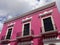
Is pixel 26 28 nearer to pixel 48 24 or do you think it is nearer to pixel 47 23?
pixel 47 23

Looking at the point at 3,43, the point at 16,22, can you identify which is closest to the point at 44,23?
the point at 16,22

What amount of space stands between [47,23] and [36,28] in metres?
1.54

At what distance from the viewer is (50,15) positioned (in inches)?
495

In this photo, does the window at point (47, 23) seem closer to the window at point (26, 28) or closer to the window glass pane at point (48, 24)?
the window glass pane at point (48, 24)

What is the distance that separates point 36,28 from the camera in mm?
12766

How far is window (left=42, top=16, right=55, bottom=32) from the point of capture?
467 inches

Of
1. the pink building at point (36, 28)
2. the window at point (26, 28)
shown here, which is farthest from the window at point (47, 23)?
the window at point (26, 28)

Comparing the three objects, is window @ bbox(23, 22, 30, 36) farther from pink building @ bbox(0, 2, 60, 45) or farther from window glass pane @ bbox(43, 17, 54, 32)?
window glass pane @ bbox(43, 17, 54, 32)

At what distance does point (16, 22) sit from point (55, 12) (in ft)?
21.6

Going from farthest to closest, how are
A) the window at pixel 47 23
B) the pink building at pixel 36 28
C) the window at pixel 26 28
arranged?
the window at pixel 26 28 → the window at pixel 47 23 → the pink building at pixel 36 28

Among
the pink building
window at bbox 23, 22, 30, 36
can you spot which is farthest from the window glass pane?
window at bbox 23, 22, 30, 36

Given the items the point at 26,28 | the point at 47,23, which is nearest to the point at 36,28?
the point at 47,23

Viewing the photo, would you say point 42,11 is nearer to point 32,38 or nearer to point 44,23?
point 44,23

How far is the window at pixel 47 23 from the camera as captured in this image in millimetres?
11869
